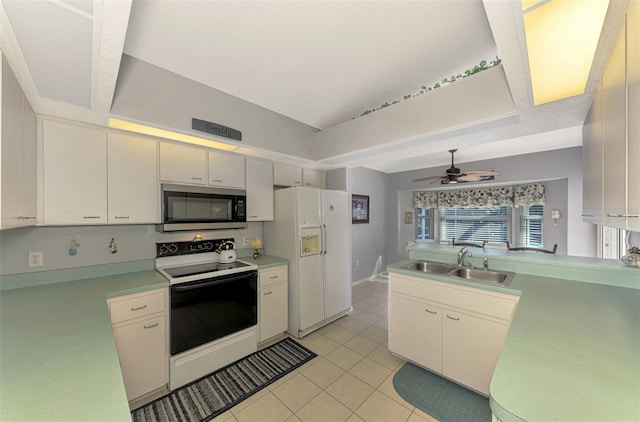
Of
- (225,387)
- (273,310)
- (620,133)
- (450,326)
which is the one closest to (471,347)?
(450,326)

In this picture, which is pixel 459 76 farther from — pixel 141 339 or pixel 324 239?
pixel 141 339

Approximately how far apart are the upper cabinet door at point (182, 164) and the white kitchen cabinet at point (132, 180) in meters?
0.07

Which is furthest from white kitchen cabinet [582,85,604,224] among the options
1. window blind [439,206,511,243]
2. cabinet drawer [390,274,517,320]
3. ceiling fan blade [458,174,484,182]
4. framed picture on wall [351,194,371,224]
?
window blind [439,206,511,243]

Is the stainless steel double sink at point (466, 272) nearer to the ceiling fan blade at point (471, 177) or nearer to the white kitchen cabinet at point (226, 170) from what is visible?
the ceiling fan blade at point (471, 177)

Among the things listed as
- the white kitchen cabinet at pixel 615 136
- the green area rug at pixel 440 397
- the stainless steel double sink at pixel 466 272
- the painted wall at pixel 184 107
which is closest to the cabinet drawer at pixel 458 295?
the stainless steel double sink at pixel 466 272

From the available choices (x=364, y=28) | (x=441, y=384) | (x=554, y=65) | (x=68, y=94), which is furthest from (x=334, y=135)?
(x=441, y=384)

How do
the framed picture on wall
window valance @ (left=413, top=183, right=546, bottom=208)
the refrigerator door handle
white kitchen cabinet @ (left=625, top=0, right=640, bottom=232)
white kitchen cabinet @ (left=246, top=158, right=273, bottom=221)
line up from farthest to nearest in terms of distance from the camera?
1. the framed picture on wall
2. window valance @ (left=413, top=183, right=546, bottom=208)
3. the refrigerator door handle
4. white kitchen cabinet @ (left=246, top=158, right=273, bottom=221)
5. white kitchen cabinet @ (left=625, top=0, right=640, bottom=232)

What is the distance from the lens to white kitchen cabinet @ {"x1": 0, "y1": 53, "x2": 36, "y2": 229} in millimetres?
1075

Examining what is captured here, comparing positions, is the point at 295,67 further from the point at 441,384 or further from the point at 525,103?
the point at 441,384

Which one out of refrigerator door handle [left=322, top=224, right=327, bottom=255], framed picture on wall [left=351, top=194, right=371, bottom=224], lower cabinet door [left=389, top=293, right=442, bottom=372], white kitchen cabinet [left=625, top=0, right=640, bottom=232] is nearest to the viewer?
white kitchen cabinet [left=625, top=0, right=640, bottom=232]

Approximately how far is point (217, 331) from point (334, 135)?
2505mm

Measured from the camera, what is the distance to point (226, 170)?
8.70ft

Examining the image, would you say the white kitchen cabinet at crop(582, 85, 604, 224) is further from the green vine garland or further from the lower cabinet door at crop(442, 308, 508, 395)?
the lower cabinet door at crop(442, 308, 508, 395)

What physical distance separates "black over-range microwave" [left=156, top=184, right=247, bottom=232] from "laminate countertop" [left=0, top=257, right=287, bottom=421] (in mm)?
736
